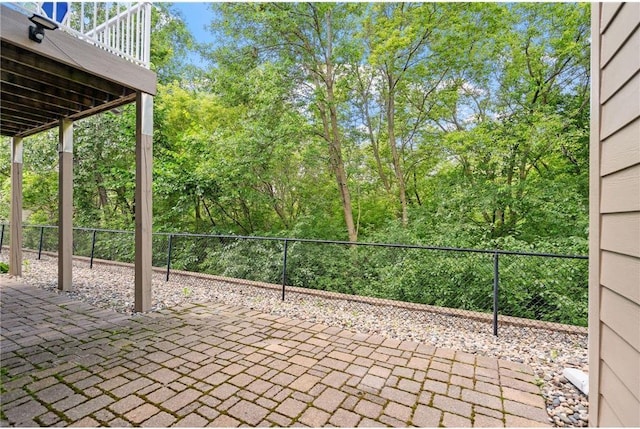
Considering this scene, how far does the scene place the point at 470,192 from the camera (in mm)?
6043

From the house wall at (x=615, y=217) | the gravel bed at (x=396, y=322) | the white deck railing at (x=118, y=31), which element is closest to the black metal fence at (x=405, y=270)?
the gravel bed at (x=396, y=322)

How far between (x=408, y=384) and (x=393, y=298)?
101 inches

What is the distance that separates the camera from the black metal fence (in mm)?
3912

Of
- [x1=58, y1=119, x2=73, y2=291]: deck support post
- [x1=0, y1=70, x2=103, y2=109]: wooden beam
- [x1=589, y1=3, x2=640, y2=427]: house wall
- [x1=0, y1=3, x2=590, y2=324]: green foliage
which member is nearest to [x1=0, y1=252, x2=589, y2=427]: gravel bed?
[x1=58, y1=119, x2=73, y2=291]: deck support post

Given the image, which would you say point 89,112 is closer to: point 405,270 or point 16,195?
point 16,195

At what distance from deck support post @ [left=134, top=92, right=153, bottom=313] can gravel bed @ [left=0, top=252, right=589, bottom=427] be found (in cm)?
36

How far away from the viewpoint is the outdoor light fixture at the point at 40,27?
7.86 ft

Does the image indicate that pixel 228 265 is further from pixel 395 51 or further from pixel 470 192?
pixel 395 51

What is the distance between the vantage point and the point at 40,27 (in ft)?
7.99

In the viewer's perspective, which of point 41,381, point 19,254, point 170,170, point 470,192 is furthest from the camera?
point 170,170

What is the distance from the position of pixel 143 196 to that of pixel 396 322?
10.1 feet

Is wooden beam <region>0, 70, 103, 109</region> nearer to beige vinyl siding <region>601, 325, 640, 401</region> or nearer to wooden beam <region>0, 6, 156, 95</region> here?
wooden beam <region>0, 6, 156, 95</region>

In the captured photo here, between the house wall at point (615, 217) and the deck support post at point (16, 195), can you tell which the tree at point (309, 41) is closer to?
the deck support post at point (16, 195)

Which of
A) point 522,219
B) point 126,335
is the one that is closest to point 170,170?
point 126,335
